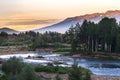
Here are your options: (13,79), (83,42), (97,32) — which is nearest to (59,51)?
(83,42)

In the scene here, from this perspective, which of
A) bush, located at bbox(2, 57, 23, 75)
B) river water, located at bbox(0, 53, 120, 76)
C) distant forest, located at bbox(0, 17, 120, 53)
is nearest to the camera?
bush, located at bbox(2, 57, 23, 75)

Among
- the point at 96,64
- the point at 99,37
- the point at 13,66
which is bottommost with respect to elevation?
the point at 96,64

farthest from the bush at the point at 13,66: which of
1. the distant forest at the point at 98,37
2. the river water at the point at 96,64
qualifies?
the distant forest at the point at 98,37

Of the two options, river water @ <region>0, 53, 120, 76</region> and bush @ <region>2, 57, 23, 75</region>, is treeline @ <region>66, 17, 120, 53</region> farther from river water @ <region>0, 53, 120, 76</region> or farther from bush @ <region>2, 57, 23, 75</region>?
bush @ <region>2, 57, 23, 75</region>

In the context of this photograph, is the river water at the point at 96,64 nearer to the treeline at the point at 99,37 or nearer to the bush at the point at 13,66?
the bush at the point at 13,66

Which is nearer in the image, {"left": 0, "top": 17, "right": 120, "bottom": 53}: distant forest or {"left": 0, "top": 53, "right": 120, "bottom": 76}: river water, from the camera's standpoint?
{"left": 0, "top": 53, "right": 120, "bottom": 76}: river water

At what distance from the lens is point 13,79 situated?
3662 cm

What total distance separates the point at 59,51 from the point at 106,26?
21380 mm

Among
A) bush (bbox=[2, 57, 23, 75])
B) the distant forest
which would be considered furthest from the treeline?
bush (bbox=[2, 57, 23, 75])

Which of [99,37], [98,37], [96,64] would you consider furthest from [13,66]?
[98,37]

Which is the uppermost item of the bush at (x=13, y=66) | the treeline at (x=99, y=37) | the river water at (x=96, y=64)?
the treeline at (x=99, y=37)

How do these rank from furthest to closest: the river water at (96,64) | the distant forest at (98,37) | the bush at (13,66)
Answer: the distant forest at (98,37) < the river water at (96,64) < the bush at (13,66)

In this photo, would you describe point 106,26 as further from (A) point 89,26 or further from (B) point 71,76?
(B) point 71,76

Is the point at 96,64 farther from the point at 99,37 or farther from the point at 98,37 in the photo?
the point at 98,37
